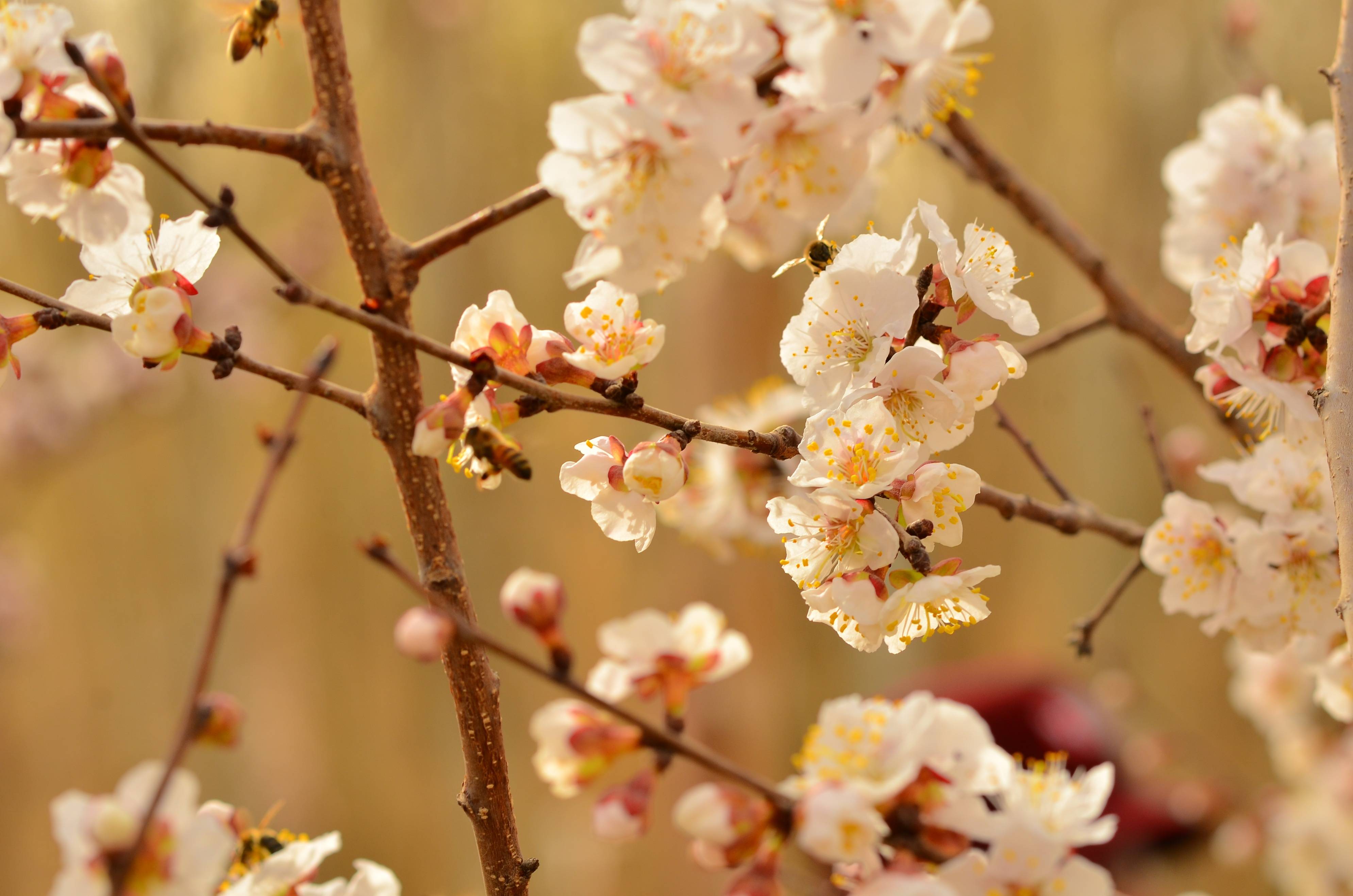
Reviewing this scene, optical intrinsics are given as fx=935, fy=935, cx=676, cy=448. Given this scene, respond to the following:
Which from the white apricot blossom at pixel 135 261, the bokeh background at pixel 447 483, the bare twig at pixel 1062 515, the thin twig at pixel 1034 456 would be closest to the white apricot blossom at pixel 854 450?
the bare twig at pixel 1062 515

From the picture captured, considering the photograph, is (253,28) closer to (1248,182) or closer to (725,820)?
(725,820)

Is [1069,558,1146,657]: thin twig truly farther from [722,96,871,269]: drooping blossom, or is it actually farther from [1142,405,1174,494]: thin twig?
[722,96,871,269]: drooping blossom

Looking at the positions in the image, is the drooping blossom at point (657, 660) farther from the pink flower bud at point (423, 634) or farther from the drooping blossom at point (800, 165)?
the drooping blossom at point (800, 165)

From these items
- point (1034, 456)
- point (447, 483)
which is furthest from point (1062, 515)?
point (447, 483)

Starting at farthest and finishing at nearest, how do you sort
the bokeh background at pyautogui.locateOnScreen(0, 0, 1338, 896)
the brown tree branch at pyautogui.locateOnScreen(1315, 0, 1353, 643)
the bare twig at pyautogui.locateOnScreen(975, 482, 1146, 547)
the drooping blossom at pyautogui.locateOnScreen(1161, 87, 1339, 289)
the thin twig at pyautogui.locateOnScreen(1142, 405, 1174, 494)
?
the bokeh background at pyautogui.locateOnScreen(0, 0, 1338, 896) → the drooping blossom at pyautogui.locateOnScreen(1161, 87, 1339, 289) → the thin twig at pyautogui.locateOnScreen(1142, 405, 1174, 494) → the bare twig at pyautogui.locateOnScreen(975, 482, 1146, 547) → the brown tree branch at pyautogui.locateOnScreen(1315, 0, 1353, 643)

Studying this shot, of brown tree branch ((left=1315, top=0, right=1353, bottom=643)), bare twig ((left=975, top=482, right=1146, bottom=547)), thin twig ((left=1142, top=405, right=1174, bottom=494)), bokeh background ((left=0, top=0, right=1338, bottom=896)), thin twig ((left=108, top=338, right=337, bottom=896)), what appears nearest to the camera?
thin twig ((left=108, top=338, right=337, bottom=896))

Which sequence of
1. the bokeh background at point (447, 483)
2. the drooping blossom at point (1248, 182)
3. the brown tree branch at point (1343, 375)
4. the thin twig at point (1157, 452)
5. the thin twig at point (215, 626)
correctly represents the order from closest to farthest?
the thin twig at point (215, 626), the brown tree branch at point (1343, 375), the thin twig at point (1157, 452), the drooping blossom at point (1248, 182), the bokeh background at point (447, 483)

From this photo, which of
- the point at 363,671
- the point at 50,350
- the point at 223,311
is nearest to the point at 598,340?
the point at 223,311

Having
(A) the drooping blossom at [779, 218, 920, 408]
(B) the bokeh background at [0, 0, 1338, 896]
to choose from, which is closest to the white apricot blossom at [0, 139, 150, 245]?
(A) the drooping blossom at [779, 218, 920, 408]
